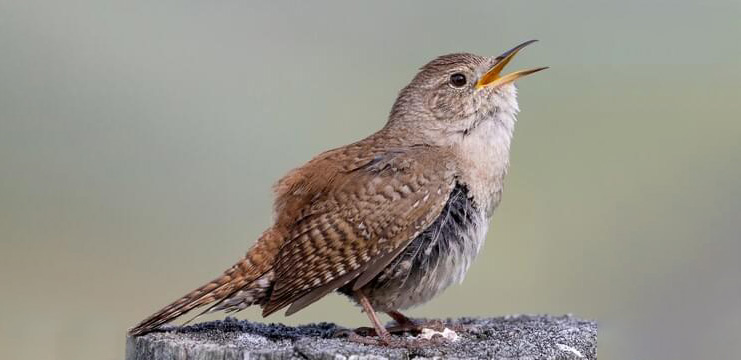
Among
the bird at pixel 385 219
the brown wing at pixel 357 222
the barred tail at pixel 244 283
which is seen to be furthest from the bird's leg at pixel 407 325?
the barred tail at pixel 244 283

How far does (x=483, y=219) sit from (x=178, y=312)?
1456 mm

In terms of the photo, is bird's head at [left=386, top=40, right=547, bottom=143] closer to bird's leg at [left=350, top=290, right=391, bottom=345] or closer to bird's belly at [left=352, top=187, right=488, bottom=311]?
bird's belly at [left=352, top=187, right=488, bottom=311]

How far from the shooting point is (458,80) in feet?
16.3

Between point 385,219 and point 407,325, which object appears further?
point 407,325

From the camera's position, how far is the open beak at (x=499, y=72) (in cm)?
484

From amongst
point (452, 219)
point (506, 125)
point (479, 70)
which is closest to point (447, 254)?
point (452, 219)

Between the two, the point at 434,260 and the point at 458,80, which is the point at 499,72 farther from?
the point at 434,260

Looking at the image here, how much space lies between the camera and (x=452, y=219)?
439 cm

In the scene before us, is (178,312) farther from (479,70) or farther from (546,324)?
(479,70)

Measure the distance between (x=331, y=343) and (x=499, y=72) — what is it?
194 centimetres

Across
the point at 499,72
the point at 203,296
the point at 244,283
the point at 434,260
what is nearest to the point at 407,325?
the point at 434,260

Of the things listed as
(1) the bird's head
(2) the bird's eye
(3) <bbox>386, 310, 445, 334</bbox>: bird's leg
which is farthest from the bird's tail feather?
(2) the bird's eye

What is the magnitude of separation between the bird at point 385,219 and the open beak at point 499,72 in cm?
1

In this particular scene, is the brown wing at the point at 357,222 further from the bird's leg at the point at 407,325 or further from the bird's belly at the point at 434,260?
the bird's leg at the point at 407,325
